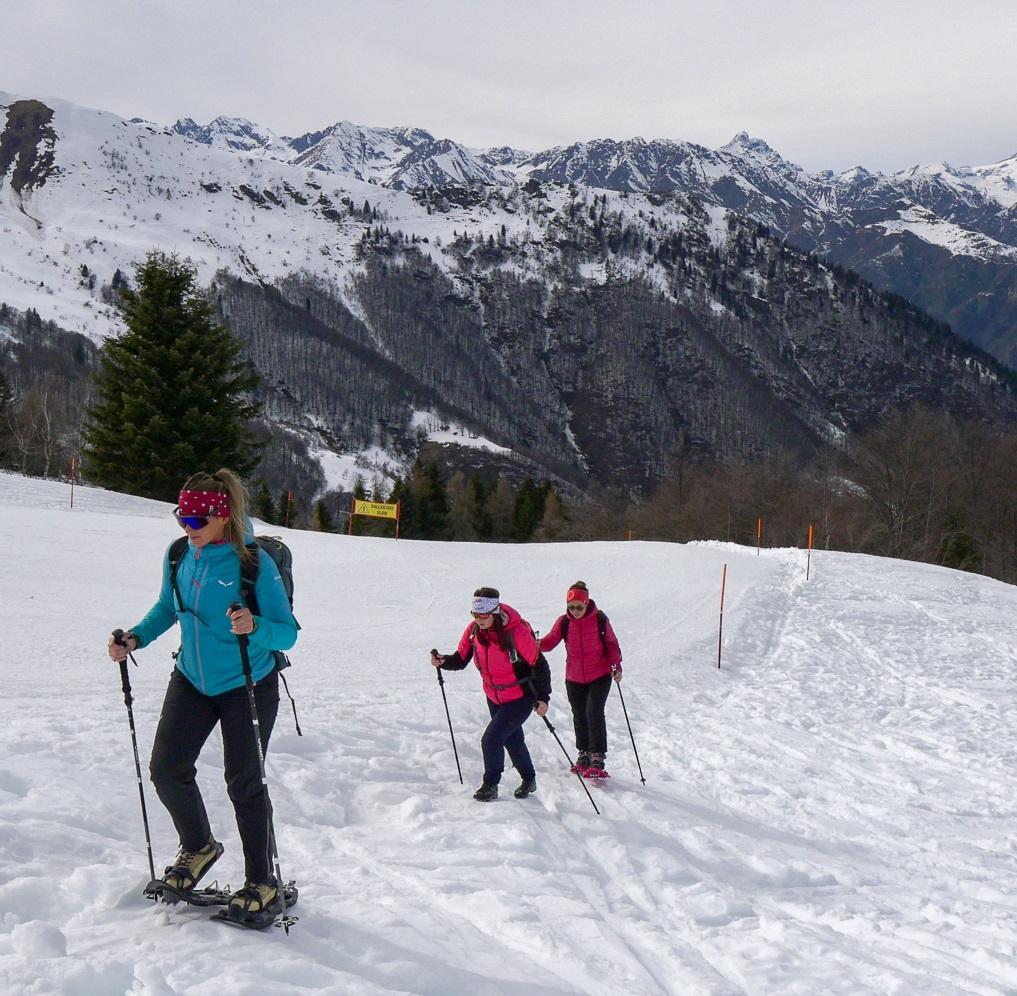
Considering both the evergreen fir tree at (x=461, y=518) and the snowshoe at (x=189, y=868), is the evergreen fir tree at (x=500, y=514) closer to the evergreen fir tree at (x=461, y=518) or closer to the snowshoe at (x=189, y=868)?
the evergreen fir tree at (x=461, y=518)

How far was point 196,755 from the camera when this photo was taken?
4133 millimetres

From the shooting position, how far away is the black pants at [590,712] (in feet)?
25.4

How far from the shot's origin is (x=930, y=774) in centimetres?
889

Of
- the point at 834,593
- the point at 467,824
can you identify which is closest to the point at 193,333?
the point at 834,593

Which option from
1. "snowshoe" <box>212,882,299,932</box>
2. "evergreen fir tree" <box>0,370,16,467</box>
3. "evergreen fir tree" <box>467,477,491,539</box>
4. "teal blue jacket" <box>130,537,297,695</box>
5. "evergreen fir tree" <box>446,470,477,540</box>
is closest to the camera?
"snowshoe" <box>212,882,299,932</box>

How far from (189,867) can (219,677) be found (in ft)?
3.29

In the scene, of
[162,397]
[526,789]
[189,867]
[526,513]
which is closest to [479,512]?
[526,513]

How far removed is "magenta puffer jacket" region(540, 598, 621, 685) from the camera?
307 inches

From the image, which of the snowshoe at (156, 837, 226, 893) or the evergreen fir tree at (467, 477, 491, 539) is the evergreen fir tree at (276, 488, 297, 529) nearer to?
the evergreen fir tree at (467, 477, 491, 539)

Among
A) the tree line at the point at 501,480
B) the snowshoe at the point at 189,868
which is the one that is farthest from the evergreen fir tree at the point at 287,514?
the snowshoe at the point at 189,868

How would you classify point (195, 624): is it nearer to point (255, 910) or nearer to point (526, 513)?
point (255, 910)

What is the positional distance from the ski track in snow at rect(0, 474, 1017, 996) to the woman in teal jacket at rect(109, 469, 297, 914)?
0.32 metres

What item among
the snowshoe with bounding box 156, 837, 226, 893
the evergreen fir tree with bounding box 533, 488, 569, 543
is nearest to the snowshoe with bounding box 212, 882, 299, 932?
the snowshoe with bounding box 156, 837, 226, 893

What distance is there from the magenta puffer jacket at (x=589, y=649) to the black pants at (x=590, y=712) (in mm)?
77
